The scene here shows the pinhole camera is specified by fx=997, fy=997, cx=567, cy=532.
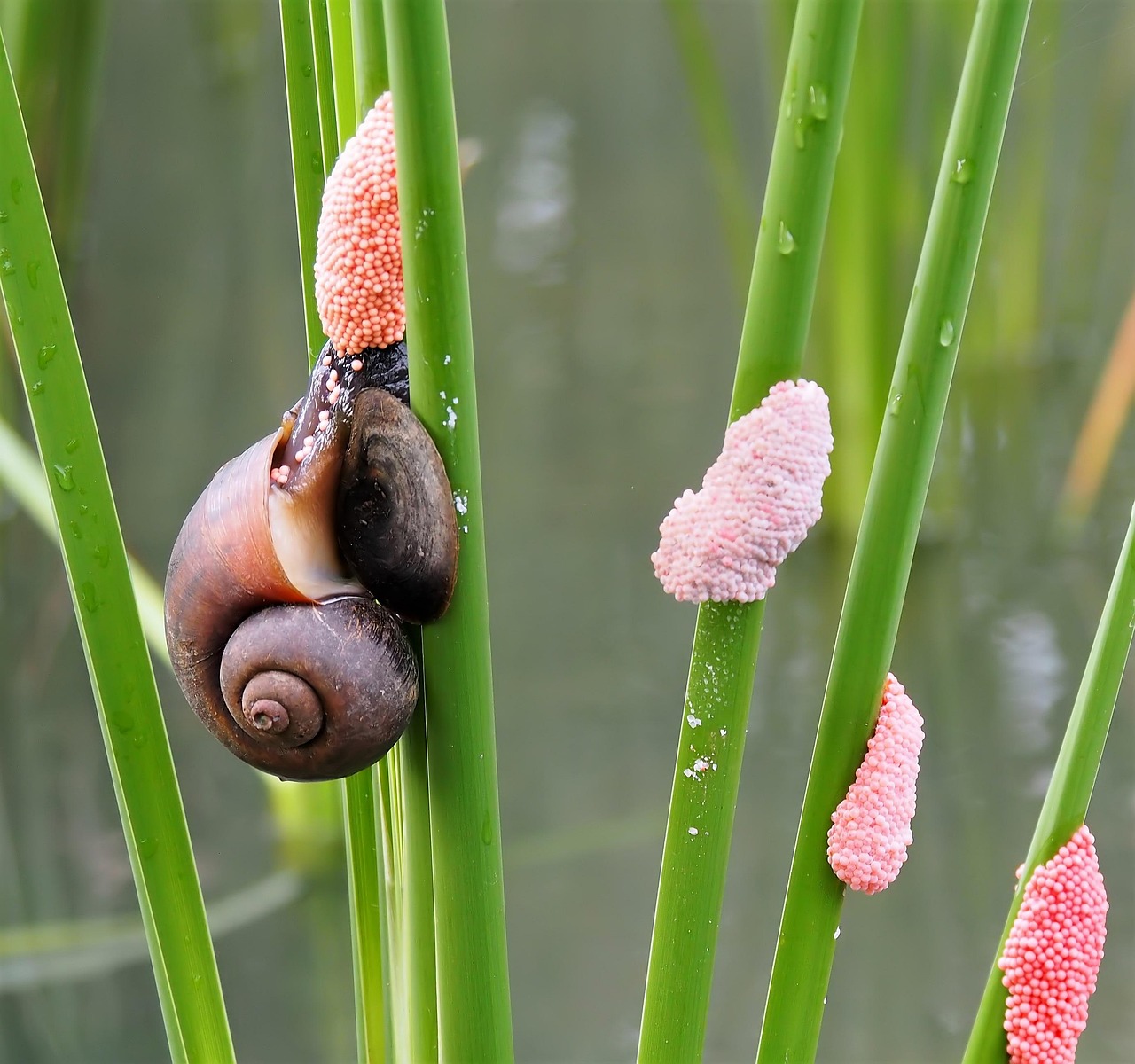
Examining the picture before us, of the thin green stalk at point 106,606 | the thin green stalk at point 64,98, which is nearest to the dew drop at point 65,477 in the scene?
the thin green stalk at point 106,606

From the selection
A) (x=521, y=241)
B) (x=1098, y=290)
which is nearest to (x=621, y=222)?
(x=521, y=241)

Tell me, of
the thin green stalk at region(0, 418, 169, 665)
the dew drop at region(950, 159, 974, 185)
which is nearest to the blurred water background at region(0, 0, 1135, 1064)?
the thin green stalk at region(0, 418, 169, 665)

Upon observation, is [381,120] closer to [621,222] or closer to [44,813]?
[621,222]

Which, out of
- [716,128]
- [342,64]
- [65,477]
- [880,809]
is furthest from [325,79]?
[716,128]

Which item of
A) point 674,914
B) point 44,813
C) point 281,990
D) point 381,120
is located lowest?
point 281,990

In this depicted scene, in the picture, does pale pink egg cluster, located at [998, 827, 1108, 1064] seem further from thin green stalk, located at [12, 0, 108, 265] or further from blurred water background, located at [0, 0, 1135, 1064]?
thin green stalk, located at [12, 0, 108, 265]

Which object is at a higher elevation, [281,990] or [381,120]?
[381,120]

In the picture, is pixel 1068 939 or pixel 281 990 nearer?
pixel 1068 939
